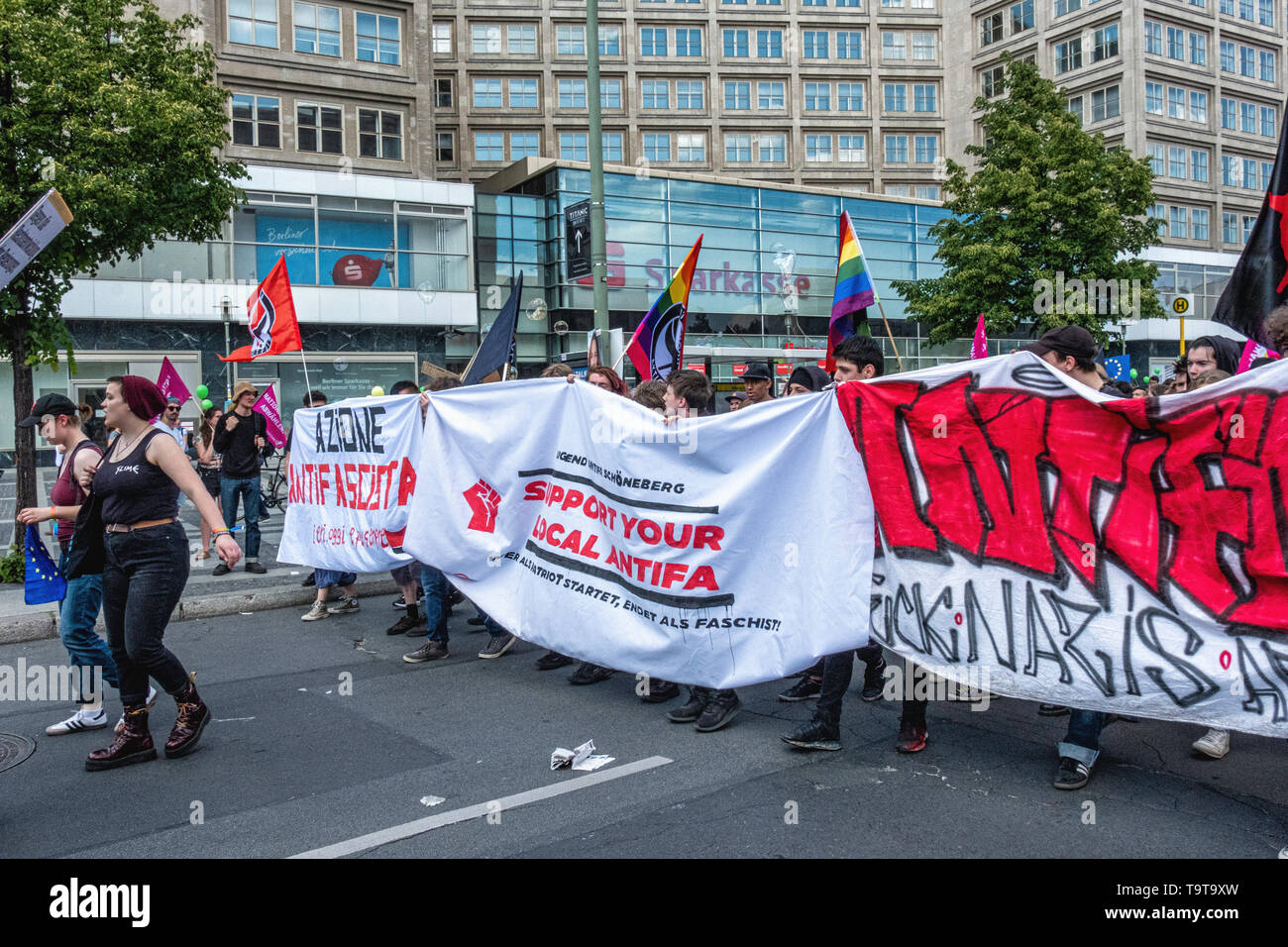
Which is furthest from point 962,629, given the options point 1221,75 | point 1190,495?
point 1221,75

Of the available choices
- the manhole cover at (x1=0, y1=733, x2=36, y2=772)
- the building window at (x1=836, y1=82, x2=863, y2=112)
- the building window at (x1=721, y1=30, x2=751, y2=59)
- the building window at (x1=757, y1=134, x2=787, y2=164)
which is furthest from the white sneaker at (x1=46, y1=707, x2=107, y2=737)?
the building window at (x1=836, y1=82, x2=863, y2=112)

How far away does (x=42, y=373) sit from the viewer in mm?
28016

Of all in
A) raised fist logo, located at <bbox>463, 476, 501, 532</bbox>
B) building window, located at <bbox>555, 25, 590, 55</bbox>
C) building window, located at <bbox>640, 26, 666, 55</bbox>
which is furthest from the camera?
building window, located at <bbox>640, 26, 666, 55</bbox>

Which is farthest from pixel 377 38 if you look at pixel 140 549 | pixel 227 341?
pixel 140 549

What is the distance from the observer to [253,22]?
33.2 meters

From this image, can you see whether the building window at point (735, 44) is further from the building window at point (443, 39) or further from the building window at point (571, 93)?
the building window at point (443, 39)

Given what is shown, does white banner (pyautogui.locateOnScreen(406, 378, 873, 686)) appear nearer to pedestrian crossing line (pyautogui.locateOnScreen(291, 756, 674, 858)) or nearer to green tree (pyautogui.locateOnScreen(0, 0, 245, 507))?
pedestrian crossing line (pyautogui.locateOnScreen(291, 756, 674, 858))

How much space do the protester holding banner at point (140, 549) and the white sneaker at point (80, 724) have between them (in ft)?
1.94

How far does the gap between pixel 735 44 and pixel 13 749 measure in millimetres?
57234

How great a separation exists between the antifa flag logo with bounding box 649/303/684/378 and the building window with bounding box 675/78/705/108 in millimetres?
49432

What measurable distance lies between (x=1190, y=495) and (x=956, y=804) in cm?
160

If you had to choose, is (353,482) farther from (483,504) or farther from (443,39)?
(443,39)

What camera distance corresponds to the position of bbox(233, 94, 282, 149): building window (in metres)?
33.1

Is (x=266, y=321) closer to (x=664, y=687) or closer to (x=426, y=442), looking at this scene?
(x=426, y=442)
